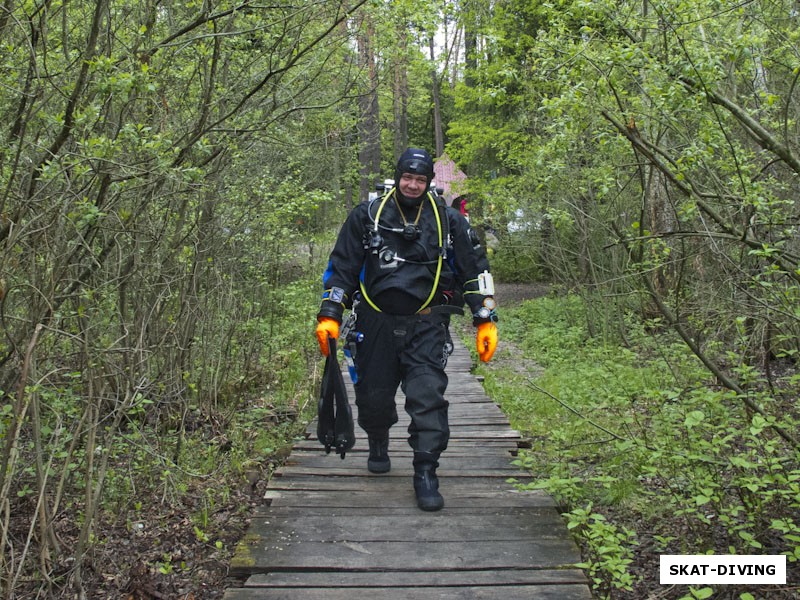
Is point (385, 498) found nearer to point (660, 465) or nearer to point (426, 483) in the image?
point (426, 483)

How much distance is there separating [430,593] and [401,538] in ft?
1.94

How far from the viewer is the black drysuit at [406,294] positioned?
14.7ft

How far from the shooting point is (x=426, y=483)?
439cm

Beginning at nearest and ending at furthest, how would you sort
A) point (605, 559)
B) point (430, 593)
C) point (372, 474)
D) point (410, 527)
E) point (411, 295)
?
point (430, 593), point (605, 559), point (410, 527), point (411, 295), point (372, 474)


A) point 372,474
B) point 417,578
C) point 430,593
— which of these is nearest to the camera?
point 430,593

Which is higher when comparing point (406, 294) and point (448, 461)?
point (406, 294)

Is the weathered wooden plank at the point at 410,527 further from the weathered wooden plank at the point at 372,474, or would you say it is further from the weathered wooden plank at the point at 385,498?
the weathered wooden plank at the point at 372,474

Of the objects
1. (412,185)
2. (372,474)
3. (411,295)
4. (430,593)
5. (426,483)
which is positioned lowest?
(430,593)

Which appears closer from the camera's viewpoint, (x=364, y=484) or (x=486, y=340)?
(x=486, y=340)

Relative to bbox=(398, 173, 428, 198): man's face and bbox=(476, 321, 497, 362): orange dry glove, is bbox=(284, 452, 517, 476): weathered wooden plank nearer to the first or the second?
bbox=(476, 321, 497, 362): orange dry glove

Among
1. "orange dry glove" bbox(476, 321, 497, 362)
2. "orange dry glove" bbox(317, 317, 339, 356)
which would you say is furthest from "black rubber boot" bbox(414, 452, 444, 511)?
"orange dry glove" bbox(317, 317, 339, 356)

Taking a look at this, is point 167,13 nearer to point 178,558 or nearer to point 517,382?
point 178,558

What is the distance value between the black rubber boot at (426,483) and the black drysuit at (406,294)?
0.20ft

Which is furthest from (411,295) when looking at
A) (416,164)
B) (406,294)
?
(416,164)
